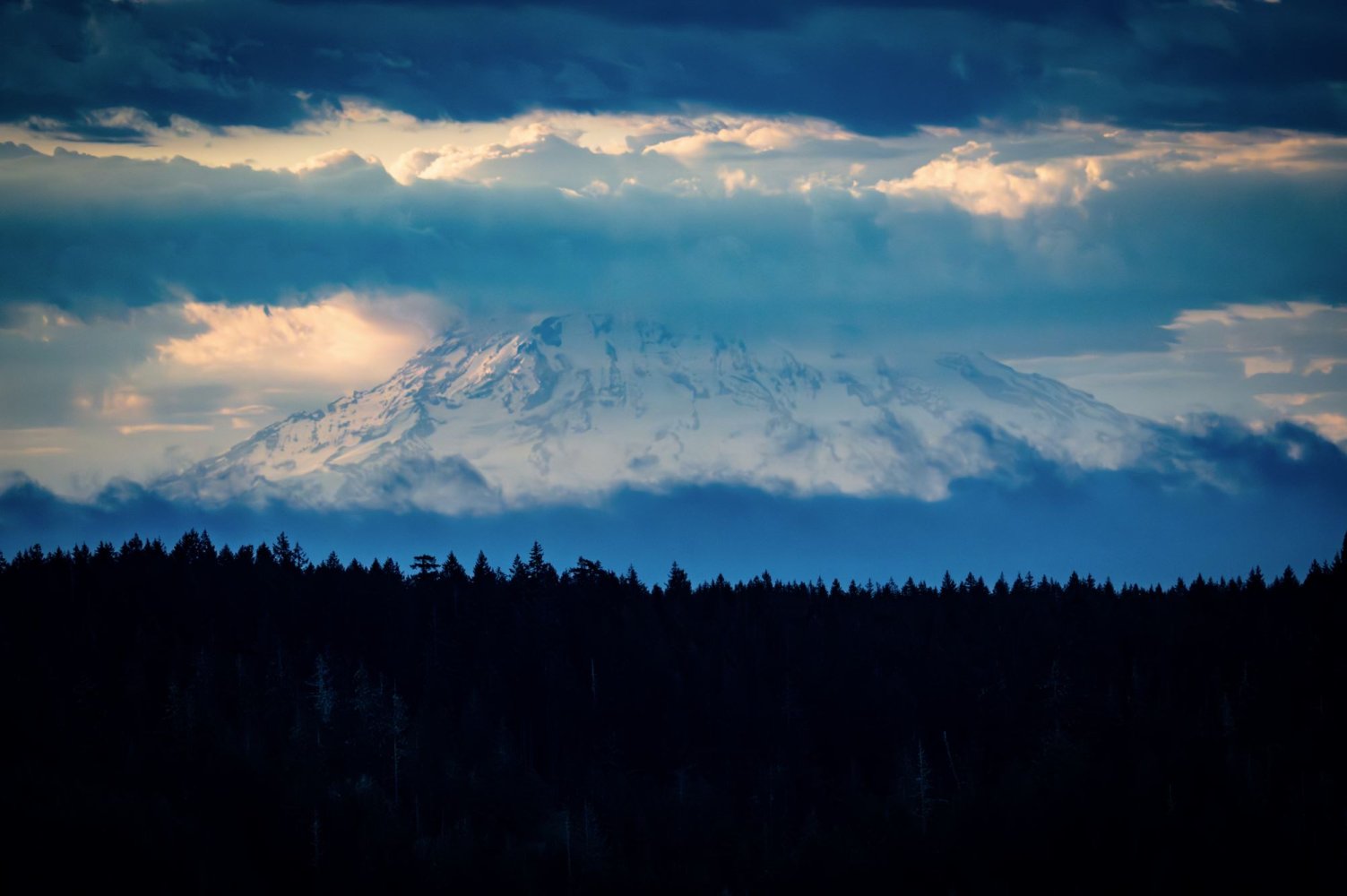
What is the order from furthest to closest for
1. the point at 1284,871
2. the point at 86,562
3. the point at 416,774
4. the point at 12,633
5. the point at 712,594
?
the point at 712,594, the point at 86,562, the point at 12,633, the point at 416,774, the point at 1284,871

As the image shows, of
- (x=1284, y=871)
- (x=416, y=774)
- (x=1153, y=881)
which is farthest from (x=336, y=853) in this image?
(x=1284, y=871)

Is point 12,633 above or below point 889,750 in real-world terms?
above

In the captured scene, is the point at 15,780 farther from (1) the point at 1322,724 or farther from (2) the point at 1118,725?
(1) the point at 1322,724

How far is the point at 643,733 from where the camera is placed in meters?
163

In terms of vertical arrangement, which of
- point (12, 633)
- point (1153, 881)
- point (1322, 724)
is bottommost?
point (1153, 881)

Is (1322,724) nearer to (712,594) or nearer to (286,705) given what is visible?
(712,594)

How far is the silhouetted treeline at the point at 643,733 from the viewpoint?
131625 millimetres

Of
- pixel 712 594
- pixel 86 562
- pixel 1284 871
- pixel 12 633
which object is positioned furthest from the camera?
pixel 712 594

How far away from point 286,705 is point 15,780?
23979 millimetres

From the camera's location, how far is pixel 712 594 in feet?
639

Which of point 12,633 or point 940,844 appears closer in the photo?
point 940,844

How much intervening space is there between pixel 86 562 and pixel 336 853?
202 ft

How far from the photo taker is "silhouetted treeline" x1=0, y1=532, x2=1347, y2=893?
13162cm

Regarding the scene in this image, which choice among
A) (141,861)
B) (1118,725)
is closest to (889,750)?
(1118,725)
